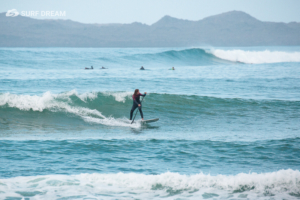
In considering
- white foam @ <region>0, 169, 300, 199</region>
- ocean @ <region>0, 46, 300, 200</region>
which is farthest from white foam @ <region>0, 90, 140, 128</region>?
white foam @ <region>0, 169, 300, 199</region>

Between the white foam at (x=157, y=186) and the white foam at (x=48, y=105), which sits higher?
the white foam at (x=48, y=105)

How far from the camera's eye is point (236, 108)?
16922mm

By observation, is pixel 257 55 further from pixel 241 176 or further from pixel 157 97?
pixel 241 176

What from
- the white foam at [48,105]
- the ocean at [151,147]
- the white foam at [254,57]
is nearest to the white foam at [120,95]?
the ocean at [151,147]

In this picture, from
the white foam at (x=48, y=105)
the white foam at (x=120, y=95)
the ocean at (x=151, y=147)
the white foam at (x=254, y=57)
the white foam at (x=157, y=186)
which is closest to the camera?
the white foam at (x=157, y=186)

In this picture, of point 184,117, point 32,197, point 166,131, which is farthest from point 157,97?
point 32,197

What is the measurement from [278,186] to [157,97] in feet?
41.2

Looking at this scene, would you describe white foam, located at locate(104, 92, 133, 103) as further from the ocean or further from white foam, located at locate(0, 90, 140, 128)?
white foam, located at locate(0, 90, 140, 128)

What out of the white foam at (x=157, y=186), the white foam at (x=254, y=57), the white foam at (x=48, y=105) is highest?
the white foam at (x=254, y=57)

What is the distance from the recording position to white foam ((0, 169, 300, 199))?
6829 mm

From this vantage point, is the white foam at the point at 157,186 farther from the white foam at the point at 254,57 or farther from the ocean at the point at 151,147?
the white foam at the point at 254,57

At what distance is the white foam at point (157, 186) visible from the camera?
269 inches

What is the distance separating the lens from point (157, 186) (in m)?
7.23

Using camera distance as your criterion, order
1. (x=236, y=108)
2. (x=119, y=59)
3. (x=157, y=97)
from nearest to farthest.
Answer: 1. (x=236, y=108)
2. (x=157, y=97)
3. (x=119, y=59)
